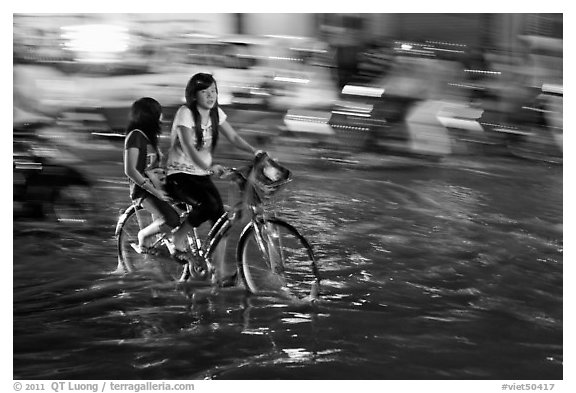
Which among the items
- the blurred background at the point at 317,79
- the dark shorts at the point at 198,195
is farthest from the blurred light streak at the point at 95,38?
the dark shorts at the point at 198,195

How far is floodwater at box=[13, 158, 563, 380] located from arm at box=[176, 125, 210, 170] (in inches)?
18.9

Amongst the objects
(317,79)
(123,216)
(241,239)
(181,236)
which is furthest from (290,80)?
(123,216)

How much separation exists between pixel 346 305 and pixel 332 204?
63 cm

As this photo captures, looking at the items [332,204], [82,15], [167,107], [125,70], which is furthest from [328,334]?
[82,15]

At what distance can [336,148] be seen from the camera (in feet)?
15.3

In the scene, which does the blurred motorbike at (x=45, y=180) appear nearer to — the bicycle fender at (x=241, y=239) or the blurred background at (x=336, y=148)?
the blurred background at (x=336, y=148)

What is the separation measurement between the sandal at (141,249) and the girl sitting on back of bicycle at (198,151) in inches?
7.3

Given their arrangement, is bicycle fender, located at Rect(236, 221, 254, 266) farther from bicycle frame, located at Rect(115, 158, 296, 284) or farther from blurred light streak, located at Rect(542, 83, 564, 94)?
blurred light streak, located at Rect(542, 83, 564, 94)

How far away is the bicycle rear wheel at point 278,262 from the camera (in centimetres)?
444

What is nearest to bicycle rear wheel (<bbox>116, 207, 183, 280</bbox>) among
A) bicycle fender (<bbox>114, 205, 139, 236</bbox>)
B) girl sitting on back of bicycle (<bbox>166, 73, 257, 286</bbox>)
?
bicycle fender (<bbox>114, 205, 139, 236</bbox>)

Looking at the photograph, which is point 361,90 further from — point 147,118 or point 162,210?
point 162,210

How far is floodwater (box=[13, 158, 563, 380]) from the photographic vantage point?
14.1 feet

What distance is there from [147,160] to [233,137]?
53 cm

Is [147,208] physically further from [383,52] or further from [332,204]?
[383,52]
